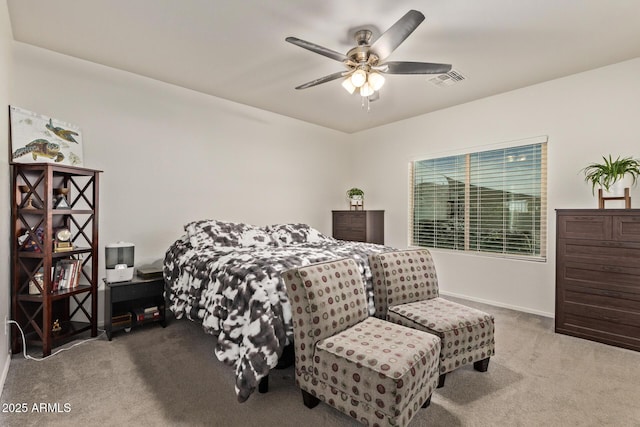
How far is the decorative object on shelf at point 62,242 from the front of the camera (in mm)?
2693

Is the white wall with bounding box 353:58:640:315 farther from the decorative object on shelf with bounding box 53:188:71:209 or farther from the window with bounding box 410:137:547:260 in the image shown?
the decorative object on shelf with bounding box 53:188:71:209

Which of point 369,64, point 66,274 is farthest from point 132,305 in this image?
point 369,64

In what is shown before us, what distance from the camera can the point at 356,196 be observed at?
17.3 feet

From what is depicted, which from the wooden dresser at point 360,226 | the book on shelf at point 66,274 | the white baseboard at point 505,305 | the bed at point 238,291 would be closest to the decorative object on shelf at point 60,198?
the book on shelf at point 66,274

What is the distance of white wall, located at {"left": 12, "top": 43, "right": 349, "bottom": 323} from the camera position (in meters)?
3.02

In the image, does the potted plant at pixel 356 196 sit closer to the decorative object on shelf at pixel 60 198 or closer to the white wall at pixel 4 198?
the decorative object on shelf at pixel 60 198

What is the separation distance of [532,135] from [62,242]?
500 centimetres

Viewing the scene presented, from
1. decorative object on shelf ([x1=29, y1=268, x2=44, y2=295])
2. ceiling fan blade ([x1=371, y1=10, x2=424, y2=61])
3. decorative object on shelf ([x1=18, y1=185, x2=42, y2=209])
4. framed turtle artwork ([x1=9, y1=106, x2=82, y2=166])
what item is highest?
ceiling fan blade ([x1=371, y1=10, x2=424, y2=61])

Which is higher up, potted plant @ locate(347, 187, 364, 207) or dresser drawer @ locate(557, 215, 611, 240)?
potted plant @ locate(347, 187, 364, 207)

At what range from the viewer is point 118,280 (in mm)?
2945

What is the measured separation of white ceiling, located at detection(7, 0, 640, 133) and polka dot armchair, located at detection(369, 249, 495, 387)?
185cm

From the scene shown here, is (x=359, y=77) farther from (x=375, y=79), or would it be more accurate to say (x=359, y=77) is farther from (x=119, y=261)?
(x=119, y=261)

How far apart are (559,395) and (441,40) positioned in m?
2.77

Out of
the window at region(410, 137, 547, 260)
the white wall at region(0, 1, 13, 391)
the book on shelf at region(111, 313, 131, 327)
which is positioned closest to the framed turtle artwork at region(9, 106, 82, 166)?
the white wall at region(0, 1, 13, 391)
